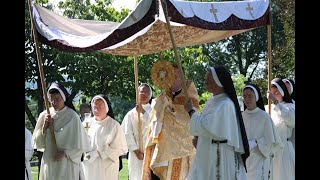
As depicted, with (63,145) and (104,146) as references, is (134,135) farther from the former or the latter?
(63,145)

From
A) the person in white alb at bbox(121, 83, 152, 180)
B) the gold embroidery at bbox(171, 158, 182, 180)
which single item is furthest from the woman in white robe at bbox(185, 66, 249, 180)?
the person in white alb at bbox(121, 83, 152, 180)

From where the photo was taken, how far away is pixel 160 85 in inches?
415

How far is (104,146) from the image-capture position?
12414 mm

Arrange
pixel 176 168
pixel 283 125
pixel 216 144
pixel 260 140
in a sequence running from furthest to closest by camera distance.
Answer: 1. pixel 283 125
2. pixel 176 168
3. pixel 260 140
4. pixel 216 144

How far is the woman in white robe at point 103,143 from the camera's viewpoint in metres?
12.4

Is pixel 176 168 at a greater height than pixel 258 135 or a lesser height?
lesser

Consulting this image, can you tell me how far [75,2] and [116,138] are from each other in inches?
452

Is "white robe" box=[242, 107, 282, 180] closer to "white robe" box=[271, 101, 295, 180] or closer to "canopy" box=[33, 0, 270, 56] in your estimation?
"white robe" box=[271, 101, 295, 180]

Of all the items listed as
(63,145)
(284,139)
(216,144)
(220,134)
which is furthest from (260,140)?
(63,145)

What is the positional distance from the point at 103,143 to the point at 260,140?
2972 mm

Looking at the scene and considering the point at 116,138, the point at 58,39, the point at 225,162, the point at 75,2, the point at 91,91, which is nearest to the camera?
the point at 225,162
